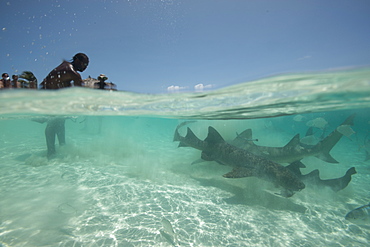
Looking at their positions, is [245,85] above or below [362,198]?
above

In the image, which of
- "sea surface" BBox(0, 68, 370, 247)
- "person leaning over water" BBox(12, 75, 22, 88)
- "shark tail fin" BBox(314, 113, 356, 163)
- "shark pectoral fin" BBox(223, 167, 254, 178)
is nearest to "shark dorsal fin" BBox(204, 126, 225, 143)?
"sea surface" BBox(0, 68, 370, 247)

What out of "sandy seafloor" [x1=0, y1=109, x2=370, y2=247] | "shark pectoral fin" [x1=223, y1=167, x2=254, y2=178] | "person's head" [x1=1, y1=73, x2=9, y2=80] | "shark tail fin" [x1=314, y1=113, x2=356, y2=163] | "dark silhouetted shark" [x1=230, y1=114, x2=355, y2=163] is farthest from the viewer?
"shark tail fin" [x1=314, y1=113, x2=356, y2=163]

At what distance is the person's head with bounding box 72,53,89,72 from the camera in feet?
21.6

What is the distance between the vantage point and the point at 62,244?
5.30m

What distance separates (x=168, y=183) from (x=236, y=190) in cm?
386

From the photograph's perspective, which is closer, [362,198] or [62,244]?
[62,244]

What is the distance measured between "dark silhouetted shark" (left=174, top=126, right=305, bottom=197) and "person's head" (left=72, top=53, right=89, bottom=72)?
6.67 m

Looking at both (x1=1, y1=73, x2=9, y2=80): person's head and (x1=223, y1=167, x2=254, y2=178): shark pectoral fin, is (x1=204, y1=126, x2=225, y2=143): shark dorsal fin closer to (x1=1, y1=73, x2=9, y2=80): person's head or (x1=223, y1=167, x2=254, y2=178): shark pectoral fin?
(x1=223, y1=167, x2=254, y2=178): shark pectoral fin

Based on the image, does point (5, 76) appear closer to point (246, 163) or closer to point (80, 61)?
point (80, 61)

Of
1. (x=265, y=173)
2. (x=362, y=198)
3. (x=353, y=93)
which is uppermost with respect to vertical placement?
(x=353, y=93)

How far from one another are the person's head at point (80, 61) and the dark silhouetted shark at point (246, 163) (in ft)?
21.9

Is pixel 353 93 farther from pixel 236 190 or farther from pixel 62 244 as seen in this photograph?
pixel 62 244

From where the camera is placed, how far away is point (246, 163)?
857 cm

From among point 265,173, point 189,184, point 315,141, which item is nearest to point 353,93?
point 315,141
